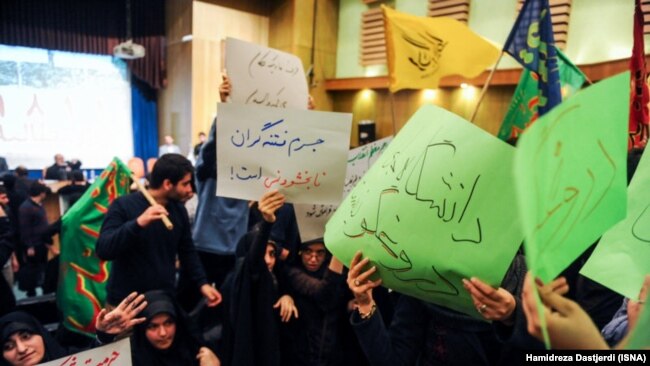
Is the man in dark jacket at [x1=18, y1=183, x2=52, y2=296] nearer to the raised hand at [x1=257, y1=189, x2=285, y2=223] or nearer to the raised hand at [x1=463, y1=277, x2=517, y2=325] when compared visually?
the raised hand at [x1=257, y1=189, x2=285, y2=223]

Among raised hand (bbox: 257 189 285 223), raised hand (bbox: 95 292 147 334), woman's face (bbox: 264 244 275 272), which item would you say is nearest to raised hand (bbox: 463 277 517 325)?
raised hand (bbox: 257 189 285 223)

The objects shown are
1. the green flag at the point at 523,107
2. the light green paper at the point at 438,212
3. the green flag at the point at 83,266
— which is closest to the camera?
the light green paper at the point at 438,212

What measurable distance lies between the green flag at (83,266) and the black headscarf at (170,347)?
35.1 inches

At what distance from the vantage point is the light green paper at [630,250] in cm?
81

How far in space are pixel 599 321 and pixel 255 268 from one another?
4.10 feet

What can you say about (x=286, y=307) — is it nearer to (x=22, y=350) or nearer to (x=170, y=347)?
(x=170, y=347)

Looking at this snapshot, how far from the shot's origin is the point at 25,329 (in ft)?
5.89

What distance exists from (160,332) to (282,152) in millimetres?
1039

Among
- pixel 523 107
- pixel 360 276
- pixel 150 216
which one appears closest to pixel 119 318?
pixel 150 216

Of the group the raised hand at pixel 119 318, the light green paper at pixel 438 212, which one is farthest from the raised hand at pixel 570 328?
the raised hand at pixel 119 318

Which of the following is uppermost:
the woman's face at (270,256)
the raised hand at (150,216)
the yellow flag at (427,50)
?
the yellow flag at (427,50)

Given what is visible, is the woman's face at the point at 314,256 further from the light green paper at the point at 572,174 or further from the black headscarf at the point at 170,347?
the light green paper at the point at 572,174

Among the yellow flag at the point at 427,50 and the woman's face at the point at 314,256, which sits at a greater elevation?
the yellow flag at the point at 427,50

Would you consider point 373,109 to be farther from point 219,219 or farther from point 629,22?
point 219,219
